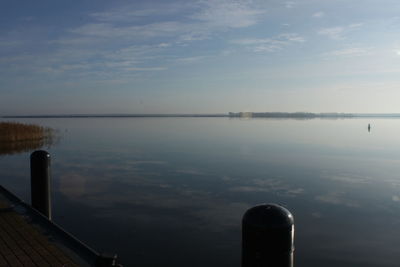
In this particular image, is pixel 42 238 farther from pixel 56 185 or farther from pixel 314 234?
pixel 56 185

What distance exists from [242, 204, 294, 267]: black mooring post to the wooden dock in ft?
5.61

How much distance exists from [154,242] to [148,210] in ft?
9.88

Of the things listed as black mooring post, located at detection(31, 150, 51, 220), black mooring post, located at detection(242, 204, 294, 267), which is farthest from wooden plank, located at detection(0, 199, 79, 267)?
black mooring post, located at detection(242, 204, 294, 267)

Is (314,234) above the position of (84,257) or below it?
below

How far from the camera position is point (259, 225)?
4.50 meters

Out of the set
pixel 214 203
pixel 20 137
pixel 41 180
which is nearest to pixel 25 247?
pixel 41 180

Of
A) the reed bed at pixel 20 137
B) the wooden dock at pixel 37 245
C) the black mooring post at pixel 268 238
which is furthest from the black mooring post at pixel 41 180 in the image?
the reed bed at pixel 20 137

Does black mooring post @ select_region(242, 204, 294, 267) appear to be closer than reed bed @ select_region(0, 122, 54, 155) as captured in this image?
Yes

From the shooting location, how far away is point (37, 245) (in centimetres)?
685

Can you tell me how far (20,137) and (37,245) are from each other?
35150 mm

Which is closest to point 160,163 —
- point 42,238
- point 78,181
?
point 78,181

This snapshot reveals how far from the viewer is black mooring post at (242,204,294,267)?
4.47 m

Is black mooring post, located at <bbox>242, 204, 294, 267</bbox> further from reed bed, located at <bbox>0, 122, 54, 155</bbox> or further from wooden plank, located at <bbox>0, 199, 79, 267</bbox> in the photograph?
reed bed, located at <bbox>0, 122, 54, 155</bbox>

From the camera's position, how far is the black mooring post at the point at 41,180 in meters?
9.31
